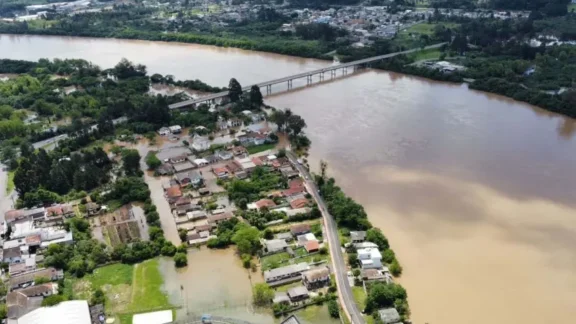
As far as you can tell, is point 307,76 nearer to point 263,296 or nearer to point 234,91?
point 234,91

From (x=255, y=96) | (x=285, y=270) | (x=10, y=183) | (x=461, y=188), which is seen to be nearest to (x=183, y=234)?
(x=285, y=270)

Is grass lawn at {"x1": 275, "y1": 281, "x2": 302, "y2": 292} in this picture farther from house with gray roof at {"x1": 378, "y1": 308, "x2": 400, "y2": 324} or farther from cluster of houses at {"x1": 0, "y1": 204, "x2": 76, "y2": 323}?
cluster of houses at {"x1": 0, "y1": 204, "x2": 76, "y2": 323}

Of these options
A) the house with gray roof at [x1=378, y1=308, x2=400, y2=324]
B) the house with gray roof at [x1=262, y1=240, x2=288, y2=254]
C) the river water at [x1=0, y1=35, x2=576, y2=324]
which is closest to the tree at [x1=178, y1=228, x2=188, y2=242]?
the river water at [x1=0, y1=35, x2=576, y2=324]

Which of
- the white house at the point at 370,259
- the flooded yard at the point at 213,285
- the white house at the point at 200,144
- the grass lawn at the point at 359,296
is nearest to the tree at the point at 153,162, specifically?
the white house at the point at 200,144

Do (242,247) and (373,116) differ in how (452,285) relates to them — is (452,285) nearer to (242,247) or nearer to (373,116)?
(242,247)

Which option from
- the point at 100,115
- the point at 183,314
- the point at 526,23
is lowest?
the point at 183,314

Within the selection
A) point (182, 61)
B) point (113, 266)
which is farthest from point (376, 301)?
point (182, 61)
